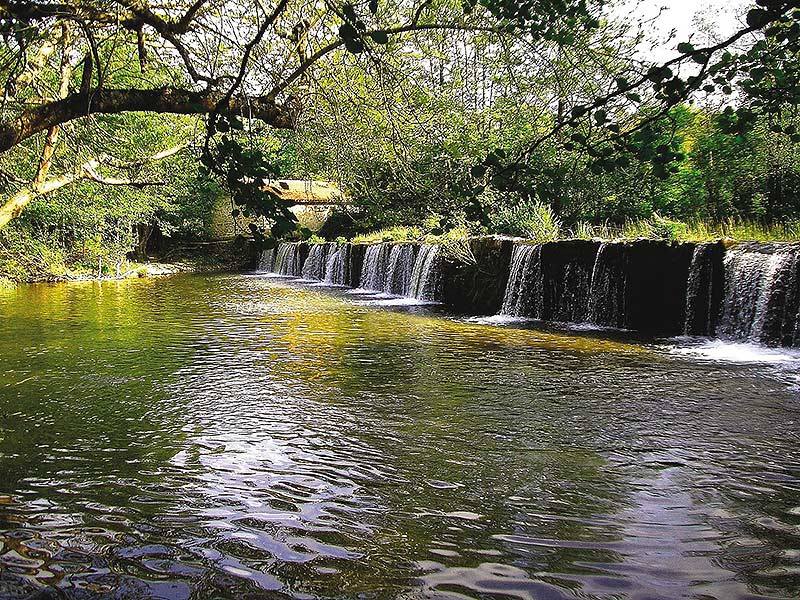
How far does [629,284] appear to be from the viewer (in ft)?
40.4

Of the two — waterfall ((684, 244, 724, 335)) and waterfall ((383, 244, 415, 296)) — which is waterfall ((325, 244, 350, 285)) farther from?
waterfall ((684, 244, 724, 335))

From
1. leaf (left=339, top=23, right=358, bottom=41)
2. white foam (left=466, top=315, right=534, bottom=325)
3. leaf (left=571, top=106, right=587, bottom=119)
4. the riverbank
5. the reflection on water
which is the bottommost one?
the reflection on water

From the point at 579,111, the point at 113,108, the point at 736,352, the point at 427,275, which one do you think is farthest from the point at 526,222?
the point at 579,111

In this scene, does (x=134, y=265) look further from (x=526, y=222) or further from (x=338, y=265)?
(x=526, y=222)

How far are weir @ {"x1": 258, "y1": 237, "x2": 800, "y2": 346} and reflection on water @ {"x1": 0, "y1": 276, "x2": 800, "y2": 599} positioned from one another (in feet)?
5.86

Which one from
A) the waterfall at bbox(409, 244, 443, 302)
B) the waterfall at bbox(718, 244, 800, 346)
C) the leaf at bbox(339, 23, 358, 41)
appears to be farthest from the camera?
the waterfall at bbox(409, 244, 443, 302)

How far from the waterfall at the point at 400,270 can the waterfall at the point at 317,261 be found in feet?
18.8

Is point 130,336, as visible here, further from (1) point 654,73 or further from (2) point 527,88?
(1) point 654,73

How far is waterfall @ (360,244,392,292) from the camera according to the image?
2056 centimetres

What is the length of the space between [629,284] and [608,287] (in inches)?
18.0

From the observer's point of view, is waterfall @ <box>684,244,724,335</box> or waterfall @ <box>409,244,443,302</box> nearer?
waterfall @ <box>684,244,724,335</box>

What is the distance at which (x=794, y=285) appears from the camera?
9758 millimetres

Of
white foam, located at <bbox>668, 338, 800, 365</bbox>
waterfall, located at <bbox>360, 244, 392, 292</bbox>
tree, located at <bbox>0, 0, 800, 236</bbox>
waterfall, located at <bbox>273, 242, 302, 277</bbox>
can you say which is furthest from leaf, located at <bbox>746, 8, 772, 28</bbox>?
waterfall, located at <bbox>273, 242, 302, 277</bbox>

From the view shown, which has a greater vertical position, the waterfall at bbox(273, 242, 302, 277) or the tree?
the tree
